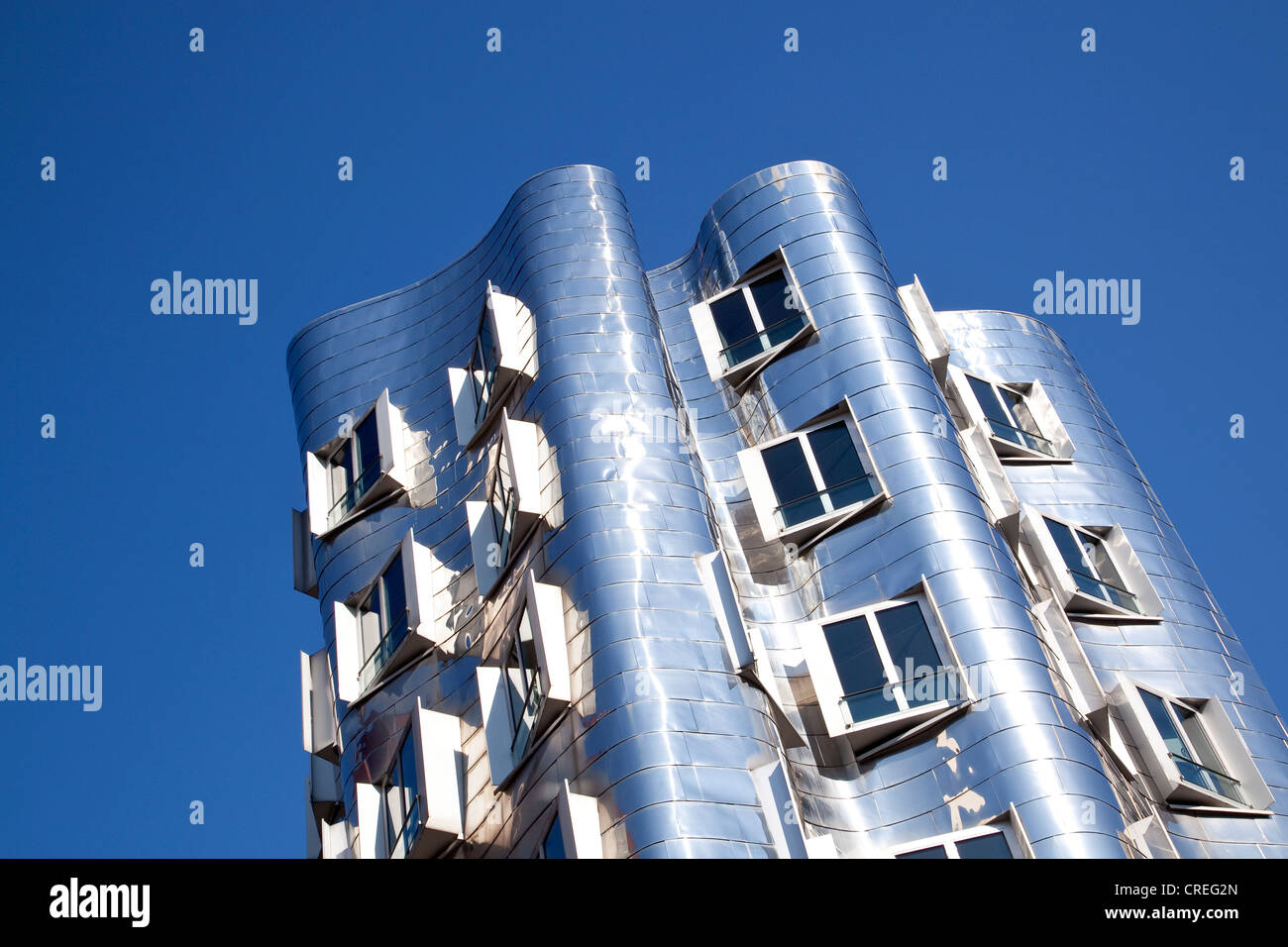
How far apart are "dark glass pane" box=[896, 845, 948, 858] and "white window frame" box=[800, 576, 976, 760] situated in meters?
1.85

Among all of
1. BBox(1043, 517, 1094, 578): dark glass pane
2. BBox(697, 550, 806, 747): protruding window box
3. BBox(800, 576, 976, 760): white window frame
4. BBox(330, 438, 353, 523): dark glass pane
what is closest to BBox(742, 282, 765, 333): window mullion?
BBox(697, 550, 806, 747): protruding window box

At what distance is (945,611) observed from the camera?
21.4 m

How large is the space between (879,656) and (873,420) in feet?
14.5

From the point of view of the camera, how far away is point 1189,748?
79.8ft

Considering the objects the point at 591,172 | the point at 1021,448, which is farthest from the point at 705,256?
the point at 1021,448

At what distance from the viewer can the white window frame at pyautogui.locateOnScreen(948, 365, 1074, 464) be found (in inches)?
1127

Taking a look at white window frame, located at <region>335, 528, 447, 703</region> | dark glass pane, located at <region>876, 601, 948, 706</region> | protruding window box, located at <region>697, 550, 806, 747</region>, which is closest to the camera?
protruding window box, located at <region>697, 550, 806, 747</region>

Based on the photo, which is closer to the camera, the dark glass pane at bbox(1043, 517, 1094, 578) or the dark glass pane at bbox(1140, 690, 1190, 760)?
the dark glass pane at bbox(1140, 690, 1190, 760)

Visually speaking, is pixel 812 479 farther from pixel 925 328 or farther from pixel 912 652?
pixel 925 328

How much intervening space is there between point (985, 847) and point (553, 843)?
558cm

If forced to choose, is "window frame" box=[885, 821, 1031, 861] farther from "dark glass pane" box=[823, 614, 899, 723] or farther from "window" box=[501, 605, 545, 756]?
→ "window" box=[501, 605, 545, 756]

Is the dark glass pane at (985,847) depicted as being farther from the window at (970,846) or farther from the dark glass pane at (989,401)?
the dark glass pane at (989,401)

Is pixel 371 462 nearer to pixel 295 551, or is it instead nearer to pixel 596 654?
pixel 295 551
